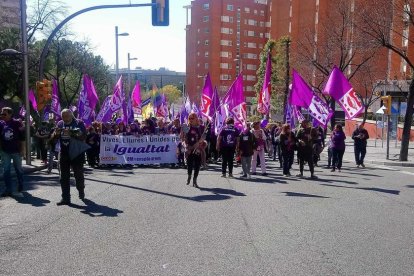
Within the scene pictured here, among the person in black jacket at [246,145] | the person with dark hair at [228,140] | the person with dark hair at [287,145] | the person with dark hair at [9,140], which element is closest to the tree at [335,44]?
the person with dark hair at [287,145]

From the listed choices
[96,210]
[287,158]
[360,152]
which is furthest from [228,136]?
[360,152]

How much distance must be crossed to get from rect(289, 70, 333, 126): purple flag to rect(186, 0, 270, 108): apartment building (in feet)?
224

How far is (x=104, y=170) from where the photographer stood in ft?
49.8

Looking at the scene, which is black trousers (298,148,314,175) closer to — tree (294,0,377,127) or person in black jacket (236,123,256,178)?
person in black jacket (236,123,256,178)

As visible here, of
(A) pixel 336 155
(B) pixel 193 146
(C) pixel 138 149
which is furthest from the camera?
(C) pixel 138 149

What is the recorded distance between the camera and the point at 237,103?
14914 millimetres

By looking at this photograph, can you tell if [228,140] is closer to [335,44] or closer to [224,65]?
[335,44]

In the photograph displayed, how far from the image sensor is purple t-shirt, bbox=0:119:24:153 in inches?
370

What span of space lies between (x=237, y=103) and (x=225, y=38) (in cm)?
7396

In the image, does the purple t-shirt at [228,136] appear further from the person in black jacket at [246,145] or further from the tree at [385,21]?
the tree at [385,21]

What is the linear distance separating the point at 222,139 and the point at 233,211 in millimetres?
4713

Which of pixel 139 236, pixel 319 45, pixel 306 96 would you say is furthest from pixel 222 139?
pixel 319 45

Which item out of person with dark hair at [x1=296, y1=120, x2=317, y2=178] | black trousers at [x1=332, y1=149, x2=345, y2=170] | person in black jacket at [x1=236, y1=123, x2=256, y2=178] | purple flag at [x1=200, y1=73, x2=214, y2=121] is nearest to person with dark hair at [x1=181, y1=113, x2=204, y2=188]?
person in black jacket at [x1=236, y1=123, x2=256, y2=178]

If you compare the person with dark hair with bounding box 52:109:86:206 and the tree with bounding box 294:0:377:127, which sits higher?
the tree with bounding box 294:0:377:127
